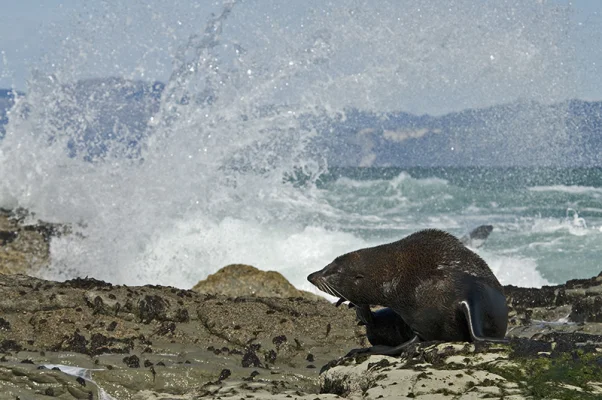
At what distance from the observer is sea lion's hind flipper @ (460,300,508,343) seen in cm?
670

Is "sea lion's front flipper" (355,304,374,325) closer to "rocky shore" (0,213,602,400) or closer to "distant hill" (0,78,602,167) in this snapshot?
"rocky shore" (0,213,602,400)

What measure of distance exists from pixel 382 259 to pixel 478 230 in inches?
880

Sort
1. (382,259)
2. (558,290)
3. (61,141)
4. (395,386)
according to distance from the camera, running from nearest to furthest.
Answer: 1. (395,386)
2. (382,259)
3. (558,290)
4. (61,141)

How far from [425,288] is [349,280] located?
2.17 ft

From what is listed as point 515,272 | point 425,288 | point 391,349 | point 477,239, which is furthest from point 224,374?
point 477,239

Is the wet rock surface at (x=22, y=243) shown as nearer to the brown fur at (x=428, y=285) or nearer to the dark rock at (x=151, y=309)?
the dark rock at (x=151, y=309)

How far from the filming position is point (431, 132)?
12500cm

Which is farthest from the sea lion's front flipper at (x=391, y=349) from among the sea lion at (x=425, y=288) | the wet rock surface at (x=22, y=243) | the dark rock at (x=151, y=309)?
the wet rock surface at (x=22, y=243)

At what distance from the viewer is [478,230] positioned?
29.1 meters

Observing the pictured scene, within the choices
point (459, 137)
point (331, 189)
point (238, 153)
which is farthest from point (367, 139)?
point (238, 153)

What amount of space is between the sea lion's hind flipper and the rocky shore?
114 mm

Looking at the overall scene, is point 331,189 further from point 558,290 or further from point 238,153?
point 558,290

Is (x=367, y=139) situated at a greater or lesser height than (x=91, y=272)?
greater

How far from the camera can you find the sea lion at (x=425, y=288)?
695 cm
